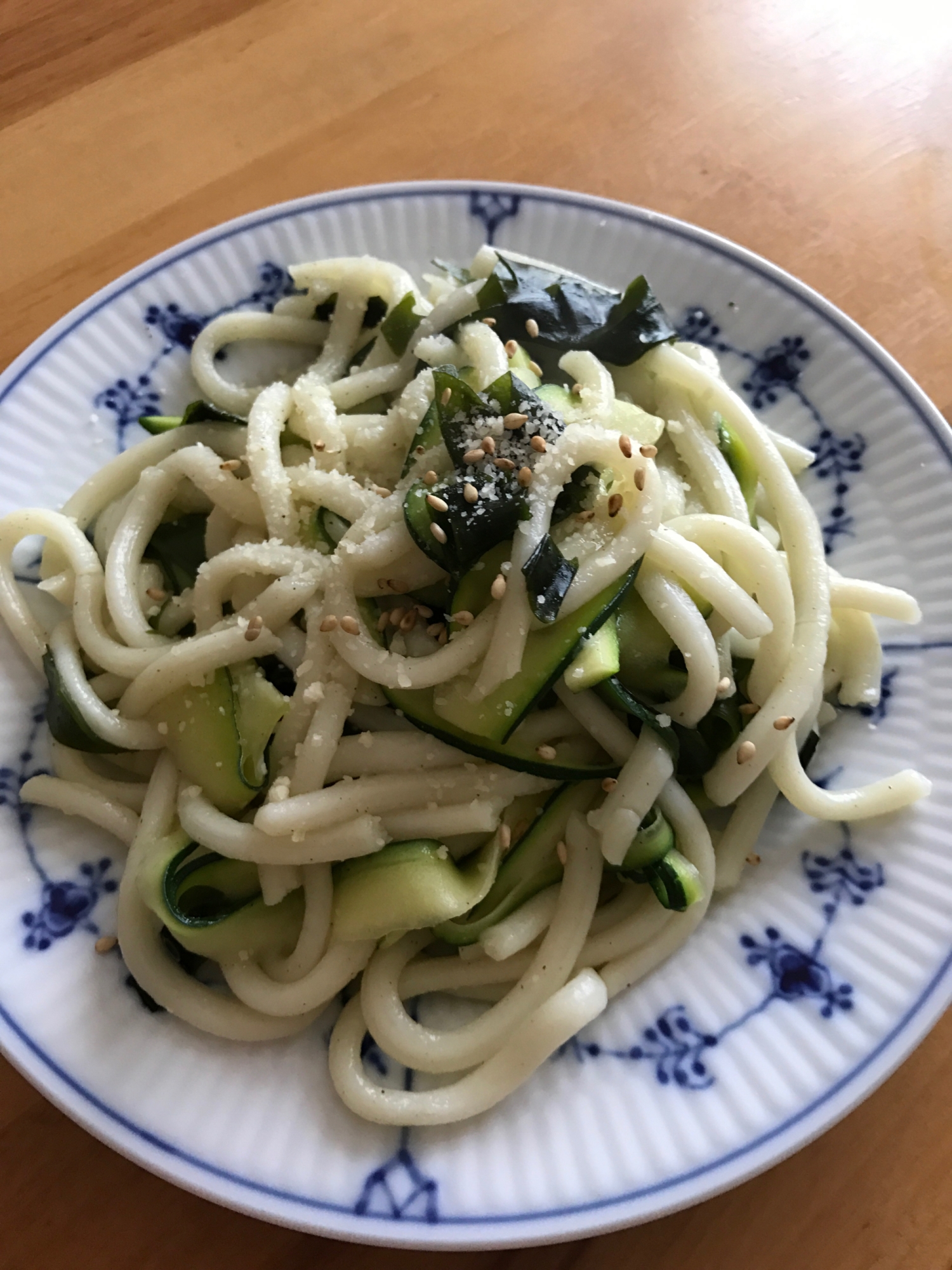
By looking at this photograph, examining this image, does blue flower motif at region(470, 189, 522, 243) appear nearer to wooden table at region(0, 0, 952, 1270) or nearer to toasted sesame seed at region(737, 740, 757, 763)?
wooden table at region(0, 0, 952, 1270)

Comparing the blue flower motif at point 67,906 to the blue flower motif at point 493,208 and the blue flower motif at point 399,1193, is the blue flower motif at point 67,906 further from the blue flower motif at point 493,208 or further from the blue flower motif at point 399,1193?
the blue flower motif at point 493,208

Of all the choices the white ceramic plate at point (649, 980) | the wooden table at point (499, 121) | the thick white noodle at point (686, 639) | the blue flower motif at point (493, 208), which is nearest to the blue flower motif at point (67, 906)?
the white ceramic plate at point (649, 980)

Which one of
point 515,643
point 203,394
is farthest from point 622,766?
point 203,394

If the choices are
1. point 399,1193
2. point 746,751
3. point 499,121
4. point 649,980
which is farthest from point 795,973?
point 499,121

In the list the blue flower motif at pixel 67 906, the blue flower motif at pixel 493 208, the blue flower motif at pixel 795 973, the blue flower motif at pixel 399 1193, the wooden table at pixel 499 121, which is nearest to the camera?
the blue flower motif at pixel 399 1193

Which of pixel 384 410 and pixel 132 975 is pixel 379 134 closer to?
pixel 384 410

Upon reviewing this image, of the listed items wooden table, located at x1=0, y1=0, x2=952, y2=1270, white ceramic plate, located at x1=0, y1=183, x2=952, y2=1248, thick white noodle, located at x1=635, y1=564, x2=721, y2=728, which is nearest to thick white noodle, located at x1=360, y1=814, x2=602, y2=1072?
white ceramic plate, located at x1=0, y1=183, x2=952, y2=1248

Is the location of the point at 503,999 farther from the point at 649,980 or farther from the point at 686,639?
the point at 686,639
